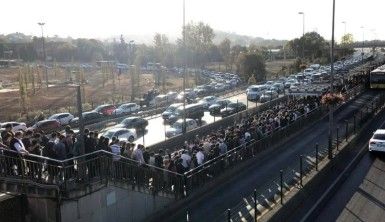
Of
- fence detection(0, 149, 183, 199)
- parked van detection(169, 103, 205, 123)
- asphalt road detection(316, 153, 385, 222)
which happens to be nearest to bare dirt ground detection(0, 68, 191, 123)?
parked van detection(169, 103, 205, 123)

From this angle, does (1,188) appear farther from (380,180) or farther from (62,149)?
(380,180)

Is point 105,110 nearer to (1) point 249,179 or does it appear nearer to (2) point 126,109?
(2) point 126,109

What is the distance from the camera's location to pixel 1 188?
39.3 ft

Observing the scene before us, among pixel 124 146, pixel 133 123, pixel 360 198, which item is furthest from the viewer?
pixel 133 123

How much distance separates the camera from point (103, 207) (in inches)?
564

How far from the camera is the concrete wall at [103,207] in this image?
13.3 m

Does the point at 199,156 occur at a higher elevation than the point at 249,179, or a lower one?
higher

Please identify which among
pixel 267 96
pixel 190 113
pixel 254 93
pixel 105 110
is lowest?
pixel 105 110

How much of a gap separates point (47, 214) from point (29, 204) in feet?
3.29

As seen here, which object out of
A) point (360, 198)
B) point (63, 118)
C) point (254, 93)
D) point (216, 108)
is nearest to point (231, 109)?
point (216, 108)

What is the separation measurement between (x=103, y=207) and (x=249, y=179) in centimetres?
787

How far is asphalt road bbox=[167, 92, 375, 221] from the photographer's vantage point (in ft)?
53.9

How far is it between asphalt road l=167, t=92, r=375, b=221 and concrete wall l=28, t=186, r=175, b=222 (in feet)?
3.22

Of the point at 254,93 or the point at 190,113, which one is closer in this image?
the point at 190,113
